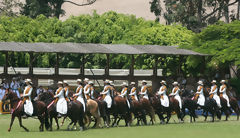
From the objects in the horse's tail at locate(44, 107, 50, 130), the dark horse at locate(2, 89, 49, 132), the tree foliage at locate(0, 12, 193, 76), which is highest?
the tree foliage at locate(0, 12, 193, 76)

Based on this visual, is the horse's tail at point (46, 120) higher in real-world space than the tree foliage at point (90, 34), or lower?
lower

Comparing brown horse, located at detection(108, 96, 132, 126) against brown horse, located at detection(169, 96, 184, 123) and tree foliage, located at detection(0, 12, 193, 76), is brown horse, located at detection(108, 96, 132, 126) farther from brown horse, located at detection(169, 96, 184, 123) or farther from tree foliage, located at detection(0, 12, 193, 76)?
tree foliage, located at detection(0, 12, 193, 76)

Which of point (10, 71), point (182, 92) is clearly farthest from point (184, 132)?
point (10, 71)

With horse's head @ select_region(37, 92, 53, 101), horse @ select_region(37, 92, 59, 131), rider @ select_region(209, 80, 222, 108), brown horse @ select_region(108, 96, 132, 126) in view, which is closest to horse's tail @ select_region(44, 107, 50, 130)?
horse @ select_region(37, 92, 59, 131)

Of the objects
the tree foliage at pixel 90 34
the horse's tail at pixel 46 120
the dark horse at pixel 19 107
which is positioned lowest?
the horse's tail at pixel 46 120

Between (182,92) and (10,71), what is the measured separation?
21.4m

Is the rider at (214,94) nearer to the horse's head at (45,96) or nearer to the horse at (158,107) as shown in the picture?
the horse at (158,107)

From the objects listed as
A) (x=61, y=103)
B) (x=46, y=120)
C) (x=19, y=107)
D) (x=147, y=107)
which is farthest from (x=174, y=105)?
(x=19, y=107)

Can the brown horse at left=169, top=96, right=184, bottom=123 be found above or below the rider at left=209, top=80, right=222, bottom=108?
below

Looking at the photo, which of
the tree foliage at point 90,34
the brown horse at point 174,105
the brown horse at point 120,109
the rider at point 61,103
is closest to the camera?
the rider at point 61,103

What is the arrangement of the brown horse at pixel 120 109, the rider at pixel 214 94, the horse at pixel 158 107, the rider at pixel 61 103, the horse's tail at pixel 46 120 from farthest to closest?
the rider at pixel 214 94 < the horse at pixel 158 107 < the brown horse at pixel 120 109 < the horse's tail at pixel 46 120 < the rider at pixel 61 103

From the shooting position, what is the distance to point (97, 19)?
74562mm

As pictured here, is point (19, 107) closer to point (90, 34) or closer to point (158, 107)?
point (158, 107)

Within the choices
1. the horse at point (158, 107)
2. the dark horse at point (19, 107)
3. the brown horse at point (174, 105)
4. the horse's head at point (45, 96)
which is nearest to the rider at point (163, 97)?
the horse at point (158, 107)
